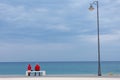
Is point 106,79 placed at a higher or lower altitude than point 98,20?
lower

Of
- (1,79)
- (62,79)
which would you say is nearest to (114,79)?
(62,79)

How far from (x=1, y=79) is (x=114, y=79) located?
885 centimetres

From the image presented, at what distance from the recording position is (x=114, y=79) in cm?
2773

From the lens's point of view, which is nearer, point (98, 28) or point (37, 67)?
point (98, 28)

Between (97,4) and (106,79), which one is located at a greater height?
(97,4)

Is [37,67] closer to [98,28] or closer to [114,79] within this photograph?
[98,28]

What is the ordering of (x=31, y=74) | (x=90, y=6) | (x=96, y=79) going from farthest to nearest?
(x=31, y=74) < (x=90, y=6) < (x=96, y=79)

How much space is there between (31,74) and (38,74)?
74cm

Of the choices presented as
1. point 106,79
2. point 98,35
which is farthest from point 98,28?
point 106,79

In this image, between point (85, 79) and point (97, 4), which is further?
point (97, 4)

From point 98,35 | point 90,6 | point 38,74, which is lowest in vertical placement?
point 38,74

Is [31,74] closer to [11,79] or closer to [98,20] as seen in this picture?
[11,79]

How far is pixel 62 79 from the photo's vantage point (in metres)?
27.9

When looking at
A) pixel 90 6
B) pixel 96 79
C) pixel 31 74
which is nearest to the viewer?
pixel 96 79
